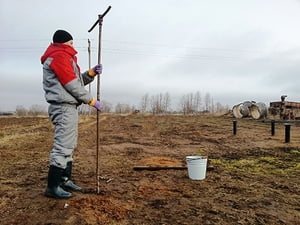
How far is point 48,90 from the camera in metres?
4.06

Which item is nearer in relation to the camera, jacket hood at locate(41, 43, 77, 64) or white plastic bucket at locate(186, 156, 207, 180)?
jacket hood at locate(41, 43, 77, 64)

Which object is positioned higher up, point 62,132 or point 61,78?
point 61,78

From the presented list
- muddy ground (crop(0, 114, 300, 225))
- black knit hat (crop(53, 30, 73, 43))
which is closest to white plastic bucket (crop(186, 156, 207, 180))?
muddy ground (crop(0, 114, 300, 225))

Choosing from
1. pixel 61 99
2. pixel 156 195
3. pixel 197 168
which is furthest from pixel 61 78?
pixel 197 168

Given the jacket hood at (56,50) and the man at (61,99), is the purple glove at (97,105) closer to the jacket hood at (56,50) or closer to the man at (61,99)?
the man at (61,99)

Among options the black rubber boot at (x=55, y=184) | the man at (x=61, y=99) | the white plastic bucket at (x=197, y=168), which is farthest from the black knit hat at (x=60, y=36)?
the white plastic bucket at (x=197, y=168)

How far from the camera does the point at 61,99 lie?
3.99m

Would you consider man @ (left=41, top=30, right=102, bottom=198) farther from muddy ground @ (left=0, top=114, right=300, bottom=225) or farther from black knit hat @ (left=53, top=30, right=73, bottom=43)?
muddy ground @ (left=0, top=114, right=300, bottom=225)

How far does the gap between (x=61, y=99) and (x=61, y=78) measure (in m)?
0.24

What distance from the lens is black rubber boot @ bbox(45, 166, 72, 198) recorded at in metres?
4.02

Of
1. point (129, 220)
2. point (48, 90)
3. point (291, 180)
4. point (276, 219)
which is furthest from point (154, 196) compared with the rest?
point (291, 180)

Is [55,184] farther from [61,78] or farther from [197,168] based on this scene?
[197,168]

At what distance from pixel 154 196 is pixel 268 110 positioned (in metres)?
24.9

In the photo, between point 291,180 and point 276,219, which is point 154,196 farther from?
point 291,180
